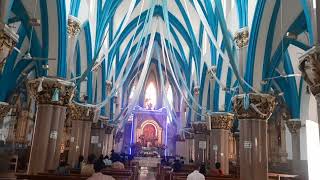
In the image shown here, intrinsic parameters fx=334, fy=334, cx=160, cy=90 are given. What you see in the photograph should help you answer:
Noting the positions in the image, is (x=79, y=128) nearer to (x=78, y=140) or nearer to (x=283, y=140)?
(x=78, y=140)

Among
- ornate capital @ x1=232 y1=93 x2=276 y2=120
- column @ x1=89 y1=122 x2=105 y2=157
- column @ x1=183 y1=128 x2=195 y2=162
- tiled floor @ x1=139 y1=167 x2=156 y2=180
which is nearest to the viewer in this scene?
ornate capital @ x1=232 y1=93 x2=276 y2=120

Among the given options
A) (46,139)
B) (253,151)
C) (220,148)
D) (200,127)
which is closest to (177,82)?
(220,148)

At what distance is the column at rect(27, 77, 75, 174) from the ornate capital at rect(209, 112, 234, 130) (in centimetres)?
833

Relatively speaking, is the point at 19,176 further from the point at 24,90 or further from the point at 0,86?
the point at 24,90

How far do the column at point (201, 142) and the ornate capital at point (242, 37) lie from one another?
31.2ft

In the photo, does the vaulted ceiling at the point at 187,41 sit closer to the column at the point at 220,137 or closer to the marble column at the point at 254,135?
the marble column at the point at 254,135

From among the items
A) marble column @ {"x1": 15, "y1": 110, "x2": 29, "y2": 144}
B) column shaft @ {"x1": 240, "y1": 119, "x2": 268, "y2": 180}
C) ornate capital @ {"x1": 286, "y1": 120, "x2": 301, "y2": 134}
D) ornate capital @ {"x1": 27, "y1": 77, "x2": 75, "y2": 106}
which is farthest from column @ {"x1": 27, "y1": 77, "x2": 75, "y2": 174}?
marble column @ {"x1": 15, "y1": 110, "x2": 29, "y2": 144}

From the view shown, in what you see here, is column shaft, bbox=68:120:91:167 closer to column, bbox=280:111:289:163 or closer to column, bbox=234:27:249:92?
column, bbox=234:27:249:92

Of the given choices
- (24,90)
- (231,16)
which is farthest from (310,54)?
(24,90)

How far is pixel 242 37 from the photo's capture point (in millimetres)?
13352

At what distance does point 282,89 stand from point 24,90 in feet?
65.6

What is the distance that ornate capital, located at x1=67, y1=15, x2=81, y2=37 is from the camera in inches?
526

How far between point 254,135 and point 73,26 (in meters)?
8.23

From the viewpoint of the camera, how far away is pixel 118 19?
22.9 meters
